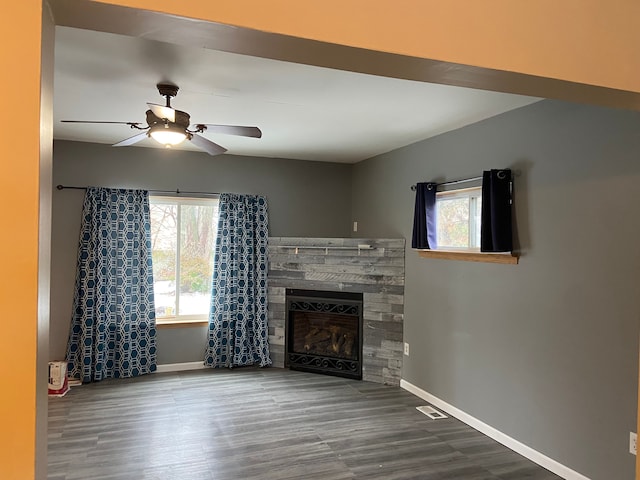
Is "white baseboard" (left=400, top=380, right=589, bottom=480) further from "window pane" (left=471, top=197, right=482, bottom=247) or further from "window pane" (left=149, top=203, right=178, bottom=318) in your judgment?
"window pane" (left=149, top=203, right=178, bottom=318)

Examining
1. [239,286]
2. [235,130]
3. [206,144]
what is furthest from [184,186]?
[235,130]

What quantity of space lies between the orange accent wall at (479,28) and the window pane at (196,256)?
430cm

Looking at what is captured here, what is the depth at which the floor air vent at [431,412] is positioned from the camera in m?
3.95

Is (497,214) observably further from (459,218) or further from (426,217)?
(426,217)

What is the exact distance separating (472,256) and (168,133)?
2509mm

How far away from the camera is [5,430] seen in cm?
102

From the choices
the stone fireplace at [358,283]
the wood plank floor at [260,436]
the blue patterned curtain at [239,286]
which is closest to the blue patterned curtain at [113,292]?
the wood plank floor at [260,436]

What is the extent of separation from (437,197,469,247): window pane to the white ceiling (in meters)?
0.66

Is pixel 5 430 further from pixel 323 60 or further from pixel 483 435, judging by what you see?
pixel 483 435

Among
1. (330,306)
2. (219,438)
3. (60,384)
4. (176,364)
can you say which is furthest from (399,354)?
(60,384)

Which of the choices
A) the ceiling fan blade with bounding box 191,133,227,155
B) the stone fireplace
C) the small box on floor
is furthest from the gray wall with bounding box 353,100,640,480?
the small box on floor

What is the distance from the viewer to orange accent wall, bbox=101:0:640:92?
4.03ft

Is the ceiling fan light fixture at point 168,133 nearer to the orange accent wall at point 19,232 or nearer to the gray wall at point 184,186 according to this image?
the orange accent wall at point 19,232

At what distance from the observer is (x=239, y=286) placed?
5.36 m
